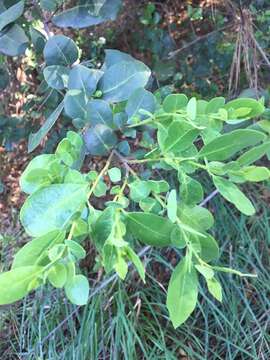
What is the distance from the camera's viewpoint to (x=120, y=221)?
68cm

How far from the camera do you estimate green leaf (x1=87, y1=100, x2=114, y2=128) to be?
80cm

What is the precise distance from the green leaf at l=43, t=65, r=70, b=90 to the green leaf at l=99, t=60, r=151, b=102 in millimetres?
74

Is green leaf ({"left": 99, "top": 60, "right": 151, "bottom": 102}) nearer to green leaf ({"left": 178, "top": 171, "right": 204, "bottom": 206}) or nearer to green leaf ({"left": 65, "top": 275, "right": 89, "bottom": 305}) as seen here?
green leaf ({"left": 178, "top": 171, "right": 204, "bottom": 206})

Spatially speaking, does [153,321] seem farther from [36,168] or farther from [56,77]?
[36,168]

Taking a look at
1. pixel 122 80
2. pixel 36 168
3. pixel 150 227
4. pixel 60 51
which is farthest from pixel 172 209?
pixel 60 51

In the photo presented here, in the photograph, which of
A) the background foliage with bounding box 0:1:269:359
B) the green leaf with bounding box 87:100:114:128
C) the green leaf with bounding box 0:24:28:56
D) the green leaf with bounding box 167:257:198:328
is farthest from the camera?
the background foliage with bounding box 0:1:269:359

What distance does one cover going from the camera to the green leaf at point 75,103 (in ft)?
2.72

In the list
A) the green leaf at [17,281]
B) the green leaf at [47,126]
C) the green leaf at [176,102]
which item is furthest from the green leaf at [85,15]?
the green leaf at [17,281]

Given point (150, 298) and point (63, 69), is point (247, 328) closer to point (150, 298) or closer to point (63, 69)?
point (150, 298)

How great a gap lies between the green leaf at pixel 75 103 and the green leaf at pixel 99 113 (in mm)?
30

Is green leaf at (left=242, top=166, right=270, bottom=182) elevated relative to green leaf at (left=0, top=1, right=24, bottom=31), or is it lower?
lower

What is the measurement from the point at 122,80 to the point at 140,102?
7 cm

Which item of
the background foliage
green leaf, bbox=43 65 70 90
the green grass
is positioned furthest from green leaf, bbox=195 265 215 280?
the green grass

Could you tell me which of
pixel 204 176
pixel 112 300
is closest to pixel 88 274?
pixel 112 300
